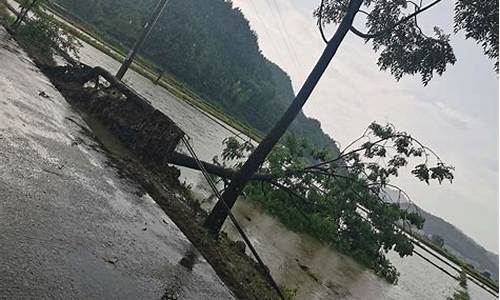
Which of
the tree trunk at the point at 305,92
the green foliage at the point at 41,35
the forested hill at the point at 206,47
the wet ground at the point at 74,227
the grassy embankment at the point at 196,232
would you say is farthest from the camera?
the forested hill at the point at 206,47

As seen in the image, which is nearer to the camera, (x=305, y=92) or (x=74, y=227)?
(x=74, y=227)

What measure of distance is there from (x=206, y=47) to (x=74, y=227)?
365 ft

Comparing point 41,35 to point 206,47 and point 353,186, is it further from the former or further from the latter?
point 206,47

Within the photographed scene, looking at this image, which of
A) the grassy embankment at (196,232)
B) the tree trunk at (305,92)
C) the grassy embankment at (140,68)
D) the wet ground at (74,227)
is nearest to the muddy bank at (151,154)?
the grassy embankment at (196,232)

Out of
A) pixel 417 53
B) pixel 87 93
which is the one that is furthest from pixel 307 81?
pixel 87 93

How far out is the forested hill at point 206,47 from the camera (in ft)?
295

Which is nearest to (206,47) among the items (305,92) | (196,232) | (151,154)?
(151,154)

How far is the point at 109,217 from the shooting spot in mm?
5844

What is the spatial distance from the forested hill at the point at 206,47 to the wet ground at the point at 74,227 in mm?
74120

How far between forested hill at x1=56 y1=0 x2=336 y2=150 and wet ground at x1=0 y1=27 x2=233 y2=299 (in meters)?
74.1

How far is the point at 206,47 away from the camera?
113 metres

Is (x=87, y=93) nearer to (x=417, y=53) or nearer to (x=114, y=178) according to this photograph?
(x=114, y=178)

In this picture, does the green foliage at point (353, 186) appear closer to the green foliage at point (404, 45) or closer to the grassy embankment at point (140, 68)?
the green foliage at point (404, 45)

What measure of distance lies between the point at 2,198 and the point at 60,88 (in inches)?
361
